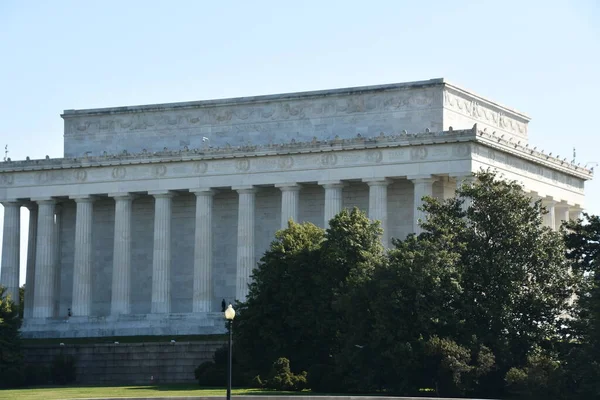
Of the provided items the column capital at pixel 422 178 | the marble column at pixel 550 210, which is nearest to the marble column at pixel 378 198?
the column capital at pixel 422 178

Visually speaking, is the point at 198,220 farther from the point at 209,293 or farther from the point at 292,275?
the point at 292,275

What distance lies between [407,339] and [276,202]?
142 ft

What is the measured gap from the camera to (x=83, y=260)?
148 m

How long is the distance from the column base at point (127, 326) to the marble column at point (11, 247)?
5.04m

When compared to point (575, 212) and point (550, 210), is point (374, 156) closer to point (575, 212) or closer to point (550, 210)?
point (550, 210)

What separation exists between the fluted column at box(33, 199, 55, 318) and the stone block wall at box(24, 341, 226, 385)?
750 inches

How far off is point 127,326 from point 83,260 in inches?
362

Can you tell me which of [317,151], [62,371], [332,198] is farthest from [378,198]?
[62,371]

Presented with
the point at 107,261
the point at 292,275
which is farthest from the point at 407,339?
the point at 107,261

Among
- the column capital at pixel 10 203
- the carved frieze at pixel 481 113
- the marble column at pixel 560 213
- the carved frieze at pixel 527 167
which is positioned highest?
the carved frieze at pixel 481 113

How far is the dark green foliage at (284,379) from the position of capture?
10750 centimetres

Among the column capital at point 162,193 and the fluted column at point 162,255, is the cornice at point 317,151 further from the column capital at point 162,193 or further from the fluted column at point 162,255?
the fluted column at point 162,255

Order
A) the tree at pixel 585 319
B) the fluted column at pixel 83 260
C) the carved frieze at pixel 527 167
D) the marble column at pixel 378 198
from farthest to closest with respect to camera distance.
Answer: the fluted column at pixel 83 260 < the marble column at pixel 378 198 < the carved frieze at pixel 527 167 < the tree at pixel 585 319

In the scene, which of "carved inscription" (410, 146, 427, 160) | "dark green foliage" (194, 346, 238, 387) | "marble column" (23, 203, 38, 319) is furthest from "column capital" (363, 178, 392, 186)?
"marble column" (23, 203, 38, 319)
